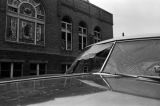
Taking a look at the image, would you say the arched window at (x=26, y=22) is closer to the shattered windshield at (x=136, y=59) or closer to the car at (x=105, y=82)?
the car at (x=105, y=82)

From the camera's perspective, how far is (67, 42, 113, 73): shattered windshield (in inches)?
94.0

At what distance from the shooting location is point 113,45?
247cm

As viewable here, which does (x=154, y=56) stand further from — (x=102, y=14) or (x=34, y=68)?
(x=102, y=14)

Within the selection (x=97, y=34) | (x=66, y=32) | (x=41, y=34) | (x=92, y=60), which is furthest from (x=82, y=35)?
(x=92, y=60)

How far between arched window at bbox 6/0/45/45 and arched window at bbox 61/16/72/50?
215 cm

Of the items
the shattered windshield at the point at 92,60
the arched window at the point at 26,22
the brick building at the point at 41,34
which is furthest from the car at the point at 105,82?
the arched window at the point at 26,22

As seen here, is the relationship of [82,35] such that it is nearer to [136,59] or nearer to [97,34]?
[97,34]

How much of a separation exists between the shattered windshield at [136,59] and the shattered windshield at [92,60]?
118 mm

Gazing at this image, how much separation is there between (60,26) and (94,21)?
5362 mm

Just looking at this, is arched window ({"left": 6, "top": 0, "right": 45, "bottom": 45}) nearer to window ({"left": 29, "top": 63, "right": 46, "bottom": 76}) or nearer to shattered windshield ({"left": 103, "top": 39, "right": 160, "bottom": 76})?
window ({"left": 29, "top": 63, "right": 46, "bottom": 76})

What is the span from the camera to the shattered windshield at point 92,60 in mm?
2389

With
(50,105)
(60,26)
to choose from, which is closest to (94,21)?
(60,26)

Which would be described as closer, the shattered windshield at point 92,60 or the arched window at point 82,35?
the shattered windshield at point 92,60

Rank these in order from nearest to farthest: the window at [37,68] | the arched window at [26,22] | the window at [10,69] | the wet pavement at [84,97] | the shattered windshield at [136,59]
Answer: the wet pavement at [84,97], the shattered windshield at [136,59], the window at [10,69], the arched window at [26,22], the window at [37,68]
